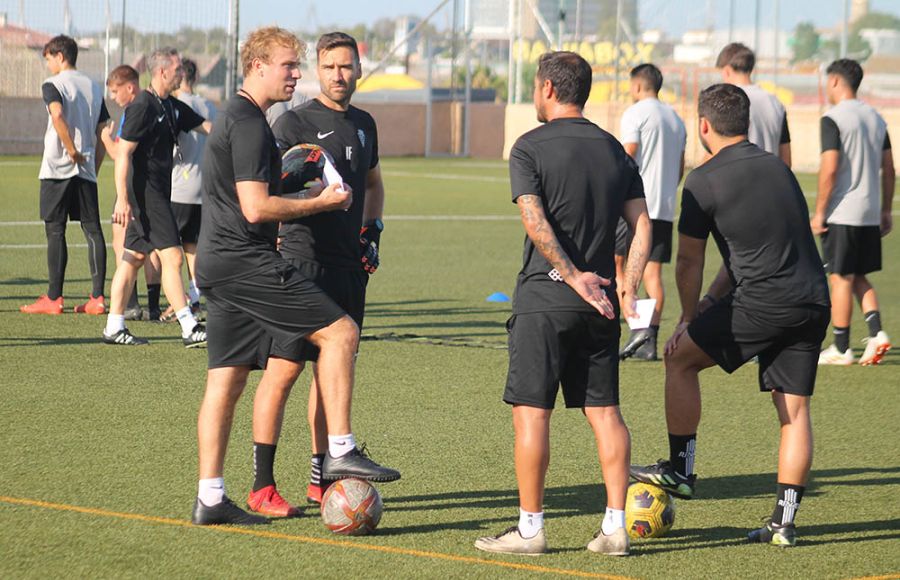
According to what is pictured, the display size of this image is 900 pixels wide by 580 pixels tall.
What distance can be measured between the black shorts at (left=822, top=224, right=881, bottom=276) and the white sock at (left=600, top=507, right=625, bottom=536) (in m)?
5.77

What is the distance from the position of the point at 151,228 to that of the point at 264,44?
5438 mm

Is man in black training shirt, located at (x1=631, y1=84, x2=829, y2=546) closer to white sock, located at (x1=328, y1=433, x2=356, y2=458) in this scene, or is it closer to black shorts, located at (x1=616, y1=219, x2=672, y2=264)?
white sock, located at (x1=328, y1=433, x2=356, y2=458)

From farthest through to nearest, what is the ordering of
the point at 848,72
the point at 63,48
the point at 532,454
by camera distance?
the point at 63,48, the point at 848,72, the point at 532,454

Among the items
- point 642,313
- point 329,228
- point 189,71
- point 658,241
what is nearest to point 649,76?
point 658,241

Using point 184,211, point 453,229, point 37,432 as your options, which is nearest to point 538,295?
point 37,432

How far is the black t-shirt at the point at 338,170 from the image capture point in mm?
6570

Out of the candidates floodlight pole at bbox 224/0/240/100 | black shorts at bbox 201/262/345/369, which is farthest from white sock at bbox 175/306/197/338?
floodlight pole at bbox 224/0/240/100

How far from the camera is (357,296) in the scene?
22.2 ft

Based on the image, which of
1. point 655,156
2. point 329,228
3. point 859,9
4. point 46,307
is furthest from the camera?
point 859,9

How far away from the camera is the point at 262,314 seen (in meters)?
6.15

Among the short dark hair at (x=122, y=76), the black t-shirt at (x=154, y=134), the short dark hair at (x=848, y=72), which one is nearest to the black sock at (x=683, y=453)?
the short dark hair at (x=848, y=72)

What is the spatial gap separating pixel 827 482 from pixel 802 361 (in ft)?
4.36

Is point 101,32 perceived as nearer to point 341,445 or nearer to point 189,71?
point 189,71

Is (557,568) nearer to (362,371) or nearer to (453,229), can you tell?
(362,371)
